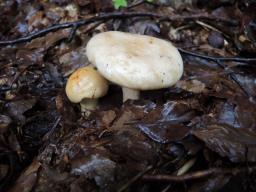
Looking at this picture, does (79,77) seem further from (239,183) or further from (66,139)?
(239,183)

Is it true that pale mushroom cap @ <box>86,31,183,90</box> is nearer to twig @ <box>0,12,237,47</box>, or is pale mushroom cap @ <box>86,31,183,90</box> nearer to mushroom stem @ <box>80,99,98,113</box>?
mushroom stem @ <box>80,99,98,113</box>

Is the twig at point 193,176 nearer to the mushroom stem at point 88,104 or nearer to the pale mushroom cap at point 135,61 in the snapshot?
the pale mushroom cap at point 135,61

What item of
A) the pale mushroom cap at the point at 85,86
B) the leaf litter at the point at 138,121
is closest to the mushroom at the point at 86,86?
the pale mushroom cap at the point at 85,86

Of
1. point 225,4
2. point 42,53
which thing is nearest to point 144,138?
point 42,53

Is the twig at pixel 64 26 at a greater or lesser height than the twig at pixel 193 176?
greater

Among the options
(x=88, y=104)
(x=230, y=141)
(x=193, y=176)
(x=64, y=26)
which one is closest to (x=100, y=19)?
(x=64, y=26)
